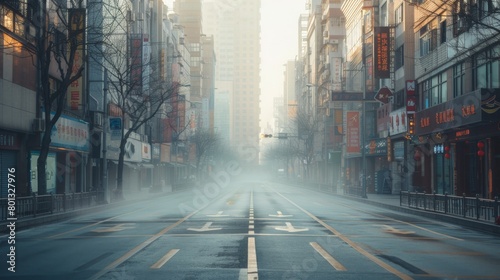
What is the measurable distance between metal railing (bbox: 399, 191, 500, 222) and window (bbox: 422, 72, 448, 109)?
1092 centimetres

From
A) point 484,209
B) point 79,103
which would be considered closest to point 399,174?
point 79,103

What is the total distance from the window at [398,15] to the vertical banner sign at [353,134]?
1559 cm

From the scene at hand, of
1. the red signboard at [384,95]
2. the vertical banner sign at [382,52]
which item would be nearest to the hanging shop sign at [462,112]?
the red signboard at [384,95]

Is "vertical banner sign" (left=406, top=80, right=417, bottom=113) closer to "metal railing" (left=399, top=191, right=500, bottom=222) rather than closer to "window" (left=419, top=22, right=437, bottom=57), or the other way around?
"window" (left=419, top=22, right=437, bottom=57)

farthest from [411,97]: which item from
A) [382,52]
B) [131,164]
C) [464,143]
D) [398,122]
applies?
[131,164]

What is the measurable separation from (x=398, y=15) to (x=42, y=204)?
1484 inches

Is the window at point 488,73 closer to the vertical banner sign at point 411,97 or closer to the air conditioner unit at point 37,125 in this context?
the vertical banner sign at point 411,97

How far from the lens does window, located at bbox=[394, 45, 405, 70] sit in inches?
2108

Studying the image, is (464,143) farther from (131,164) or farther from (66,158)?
(131,164)

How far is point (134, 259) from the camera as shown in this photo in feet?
45.6

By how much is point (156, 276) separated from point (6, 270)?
11.0 feet

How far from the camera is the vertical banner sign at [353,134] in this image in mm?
68750

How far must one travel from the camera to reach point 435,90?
4584cm

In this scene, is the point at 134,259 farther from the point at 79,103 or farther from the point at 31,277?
the point at 79,103
